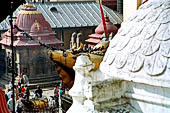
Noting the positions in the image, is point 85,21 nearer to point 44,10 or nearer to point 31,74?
point 44,10

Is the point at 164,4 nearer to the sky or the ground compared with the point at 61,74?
nearer to the sky

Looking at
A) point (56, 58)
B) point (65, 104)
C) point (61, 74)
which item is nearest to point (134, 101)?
point (61, 74)

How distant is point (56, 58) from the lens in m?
11.0

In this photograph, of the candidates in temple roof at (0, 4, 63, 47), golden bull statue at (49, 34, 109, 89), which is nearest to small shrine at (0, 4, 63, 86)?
temple roof at (0, 4, 63, 47)

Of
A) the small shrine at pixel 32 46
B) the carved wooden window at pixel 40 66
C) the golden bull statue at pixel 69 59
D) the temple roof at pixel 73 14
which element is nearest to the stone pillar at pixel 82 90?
the golden bull statue at pixel 69 59

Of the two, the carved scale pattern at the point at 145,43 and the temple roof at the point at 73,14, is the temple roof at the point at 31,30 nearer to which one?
the temple roof at the point at 73,14

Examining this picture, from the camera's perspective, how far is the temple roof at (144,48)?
6.64 m

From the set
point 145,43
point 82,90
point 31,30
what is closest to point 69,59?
point 145,43

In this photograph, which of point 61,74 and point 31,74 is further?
point 31,74

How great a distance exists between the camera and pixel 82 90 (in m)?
6.59

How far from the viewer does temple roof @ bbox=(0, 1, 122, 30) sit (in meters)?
32.4

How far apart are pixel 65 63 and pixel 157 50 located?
420 centimetres

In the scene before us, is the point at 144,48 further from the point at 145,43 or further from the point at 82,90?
the point at 82,90

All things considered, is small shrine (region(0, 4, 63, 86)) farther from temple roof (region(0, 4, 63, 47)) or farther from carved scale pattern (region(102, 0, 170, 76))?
carved scale pattern (region(102, 0, 170, 76))
